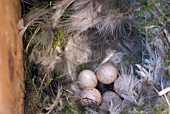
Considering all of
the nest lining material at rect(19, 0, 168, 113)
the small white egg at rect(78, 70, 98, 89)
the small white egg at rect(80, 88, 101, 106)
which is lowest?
the small white egg at rect(80, 88, 101, 106)

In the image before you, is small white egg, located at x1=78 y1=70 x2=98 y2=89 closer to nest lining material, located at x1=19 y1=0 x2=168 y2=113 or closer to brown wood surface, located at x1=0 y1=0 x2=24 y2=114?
nest lining material, located at x1=19 y1=0 x2=168 y2=113

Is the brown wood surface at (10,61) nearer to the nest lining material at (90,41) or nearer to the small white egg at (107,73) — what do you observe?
the nest lining material at (90,41)

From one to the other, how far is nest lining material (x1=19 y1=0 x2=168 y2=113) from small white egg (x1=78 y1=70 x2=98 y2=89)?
0.17 feet

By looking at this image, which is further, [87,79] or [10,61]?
[87,79]

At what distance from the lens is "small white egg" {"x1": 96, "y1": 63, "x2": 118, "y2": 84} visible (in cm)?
141

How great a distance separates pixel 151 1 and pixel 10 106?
2.35ft

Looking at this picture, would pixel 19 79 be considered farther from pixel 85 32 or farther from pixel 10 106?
pixel 85 32

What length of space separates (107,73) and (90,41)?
0.19 m

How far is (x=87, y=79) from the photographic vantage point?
4.64ft

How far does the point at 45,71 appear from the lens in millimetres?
1369

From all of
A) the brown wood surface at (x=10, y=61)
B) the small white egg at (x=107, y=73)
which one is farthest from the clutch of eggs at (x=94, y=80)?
the brown wood surface at (x=10, y=61)

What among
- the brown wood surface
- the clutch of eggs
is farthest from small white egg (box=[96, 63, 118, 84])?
the brown wood surface

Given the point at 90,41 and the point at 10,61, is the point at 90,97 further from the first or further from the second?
the point at 10,61

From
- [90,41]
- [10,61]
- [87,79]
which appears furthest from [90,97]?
[10,61]
